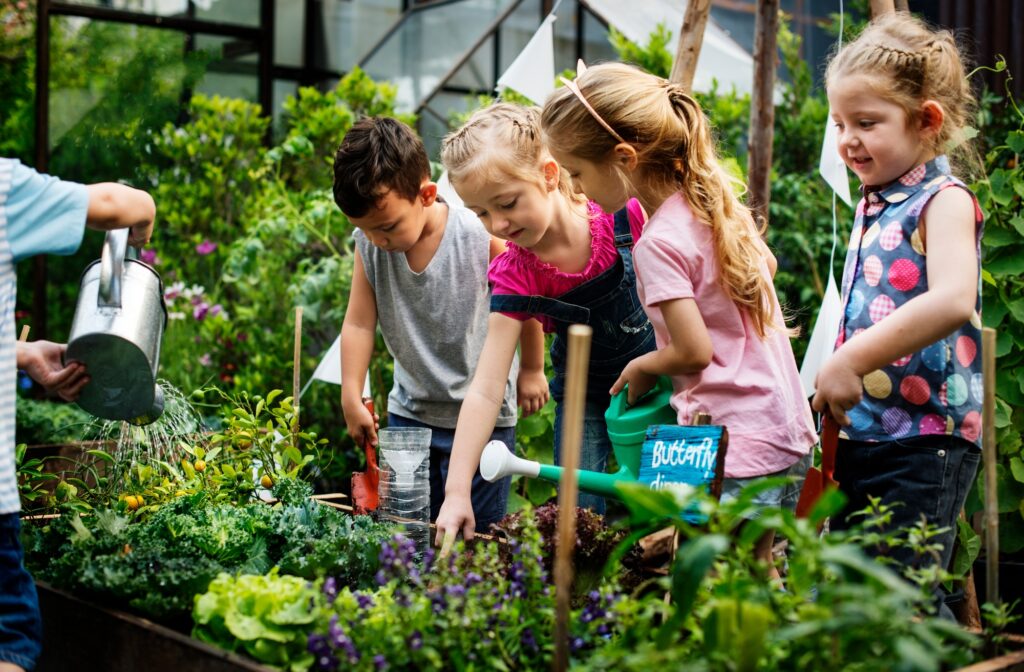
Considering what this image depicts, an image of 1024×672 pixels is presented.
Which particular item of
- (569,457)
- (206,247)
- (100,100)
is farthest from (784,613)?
(100,100)

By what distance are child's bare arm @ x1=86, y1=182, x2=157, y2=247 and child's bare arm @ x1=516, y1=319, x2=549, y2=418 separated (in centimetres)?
105

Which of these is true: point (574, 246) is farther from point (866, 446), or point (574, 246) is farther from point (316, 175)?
point (316, 175)

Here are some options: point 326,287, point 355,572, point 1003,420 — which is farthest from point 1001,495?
point 326,287

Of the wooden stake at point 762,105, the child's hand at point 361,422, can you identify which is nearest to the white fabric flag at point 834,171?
the wooden stake at point 762,105

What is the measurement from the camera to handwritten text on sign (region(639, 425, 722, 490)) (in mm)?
1583

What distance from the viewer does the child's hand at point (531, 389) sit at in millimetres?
2670

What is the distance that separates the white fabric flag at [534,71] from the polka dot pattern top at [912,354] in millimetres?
1703

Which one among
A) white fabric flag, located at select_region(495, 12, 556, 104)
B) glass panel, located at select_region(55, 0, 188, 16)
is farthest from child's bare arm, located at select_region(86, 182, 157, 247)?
glass panel, located at select_region(55, 0, 188, 16)

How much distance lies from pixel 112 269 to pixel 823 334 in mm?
1930

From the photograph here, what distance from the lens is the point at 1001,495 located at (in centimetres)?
277

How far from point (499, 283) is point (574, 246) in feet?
0.58

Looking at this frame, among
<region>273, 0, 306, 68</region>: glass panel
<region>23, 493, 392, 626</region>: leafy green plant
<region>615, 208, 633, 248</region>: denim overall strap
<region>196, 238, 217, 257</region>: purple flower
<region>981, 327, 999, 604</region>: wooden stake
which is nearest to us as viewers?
<region>981, 327, 999, 604</region>: wooden stake

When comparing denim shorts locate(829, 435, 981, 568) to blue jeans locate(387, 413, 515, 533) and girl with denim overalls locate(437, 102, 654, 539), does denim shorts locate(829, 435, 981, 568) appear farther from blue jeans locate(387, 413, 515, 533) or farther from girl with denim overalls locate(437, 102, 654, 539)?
blue jeans locate(387, 413, 515, 533)

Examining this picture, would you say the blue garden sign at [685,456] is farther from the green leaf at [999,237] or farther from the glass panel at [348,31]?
the glass panel at [348,31]
